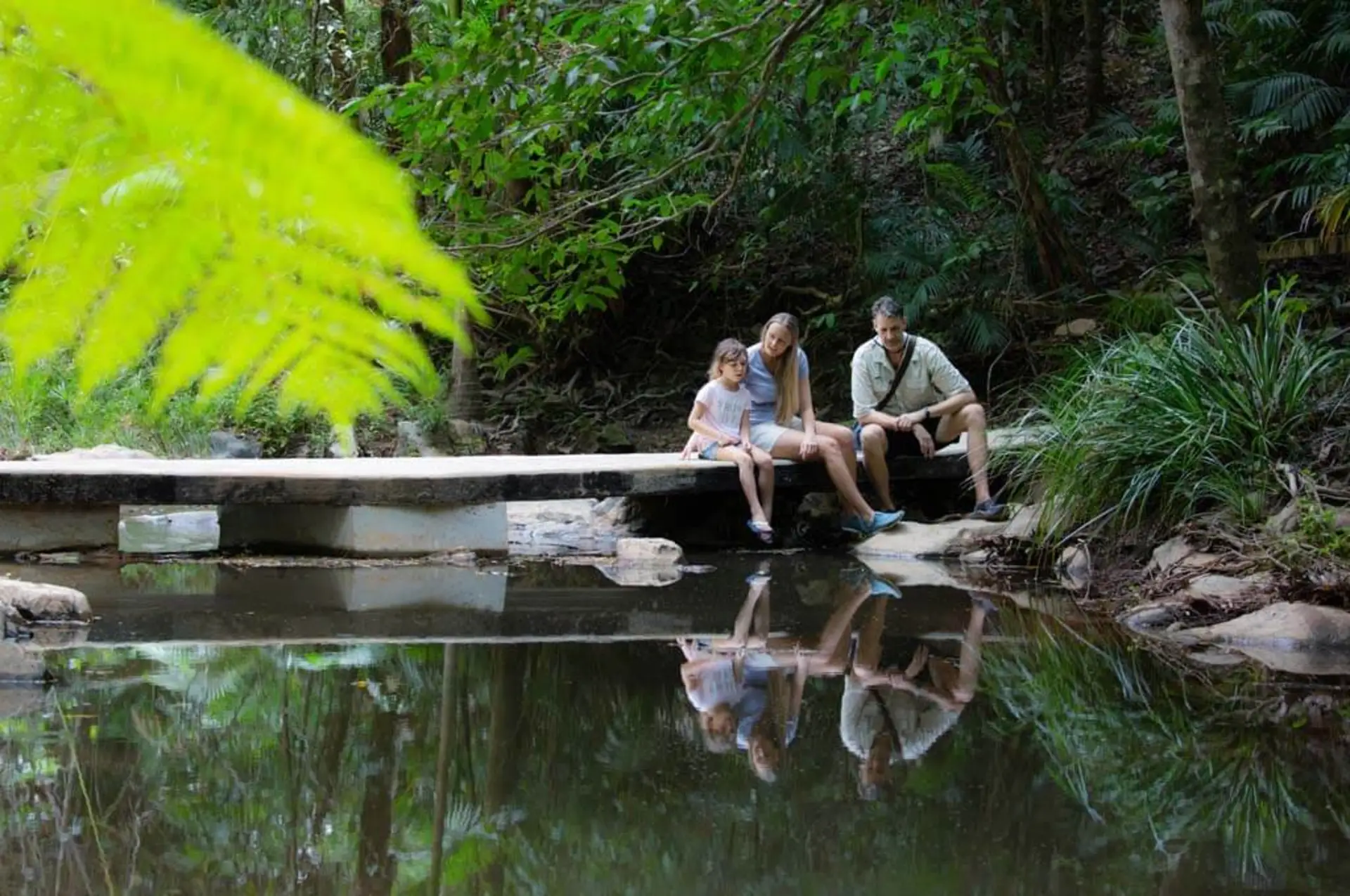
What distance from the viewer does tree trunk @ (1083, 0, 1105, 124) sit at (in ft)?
40.9

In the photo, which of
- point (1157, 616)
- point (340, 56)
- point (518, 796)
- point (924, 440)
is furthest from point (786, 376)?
point (340, 56)

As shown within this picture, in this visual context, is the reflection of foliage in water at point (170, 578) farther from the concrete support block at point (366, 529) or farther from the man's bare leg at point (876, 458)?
the man's bare leg at point (876, 458)

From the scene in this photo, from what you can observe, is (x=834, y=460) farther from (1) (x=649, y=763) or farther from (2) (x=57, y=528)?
(1) (x=649, y=763)

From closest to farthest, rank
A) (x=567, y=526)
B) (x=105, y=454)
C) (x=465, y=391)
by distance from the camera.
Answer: (x=567, y=526), (x=105, y=454), (x=465, y=391)

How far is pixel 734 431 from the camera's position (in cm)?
784

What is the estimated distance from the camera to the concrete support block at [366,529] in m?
7.33

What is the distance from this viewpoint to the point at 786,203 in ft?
38.9

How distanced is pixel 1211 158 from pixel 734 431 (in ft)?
9.13

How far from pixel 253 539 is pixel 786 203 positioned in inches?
Answer: 229

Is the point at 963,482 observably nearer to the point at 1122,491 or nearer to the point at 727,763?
the point at 1122,491

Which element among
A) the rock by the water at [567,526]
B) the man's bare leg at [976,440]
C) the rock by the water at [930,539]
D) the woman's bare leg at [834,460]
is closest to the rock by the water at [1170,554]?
the rock by the water at [930,539]

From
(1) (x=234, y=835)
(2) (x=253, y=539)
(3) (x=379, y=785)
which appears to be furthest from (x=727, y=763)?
(2) (x=253, y=539)

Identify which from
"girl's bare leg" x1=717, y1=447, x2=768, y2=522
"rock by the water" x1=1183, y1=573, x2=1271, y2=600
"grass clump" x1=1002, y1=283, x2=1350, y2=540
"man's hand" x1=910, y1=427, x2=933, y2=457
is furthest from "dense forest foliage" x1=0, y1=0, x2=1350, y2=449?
"rock by the water" x1=1183, y1=573, x2=1271, y2=600

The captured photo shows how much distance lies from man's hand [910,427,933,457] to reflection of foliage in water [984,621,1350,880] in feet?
9.88
